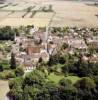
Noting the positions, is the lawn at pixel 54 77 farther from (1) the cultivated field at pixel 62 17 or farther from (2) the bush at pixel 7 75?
(1) the cultivated field at pixel 62 17

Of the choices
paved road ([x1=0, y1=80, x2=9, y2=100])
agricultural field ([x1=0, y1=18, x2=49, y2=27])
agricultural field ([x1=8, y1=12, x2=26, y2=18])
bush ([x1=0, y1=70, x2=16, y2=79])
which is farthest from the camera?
agricultural field ([x1=8, y1=12, x2=26, y2=18])

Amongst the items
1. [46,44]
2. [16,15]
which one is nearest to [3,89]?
[46,44]

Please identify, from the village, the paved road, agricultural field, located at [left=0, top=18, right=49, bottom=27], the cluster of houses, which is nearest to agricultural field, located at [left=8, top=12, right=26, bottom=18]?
agricultural field, located at [left=0, top=18, right=49, bottom=27]

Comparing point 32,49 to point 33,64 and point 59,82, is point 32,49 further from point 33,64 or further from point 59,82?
point 59,82

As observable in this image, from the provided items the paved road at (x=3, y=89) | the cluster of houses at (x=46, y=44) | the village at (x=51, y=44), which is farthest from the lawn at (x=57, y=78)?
the paved road at (x=3, y=89)

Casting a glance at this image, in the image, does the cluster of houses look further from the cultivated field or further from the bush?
the cultivated field

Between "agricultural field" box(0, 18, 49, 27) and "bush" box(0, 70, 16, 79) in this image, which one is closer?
"bush" box(0, 70, 16, 79)

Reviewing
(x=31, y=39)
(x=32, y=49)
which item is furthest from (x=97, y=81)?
(x=31, y=39)

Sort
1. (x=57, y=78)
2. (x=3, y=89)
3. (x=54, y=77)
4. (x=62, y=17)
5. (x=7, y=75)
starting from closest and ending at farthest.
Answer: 1. (x=3, y=89)
2. (x=7, y=75)
3. (x=57, y=78)
4. (x=54, y=77)
5. (x=62, y=17)

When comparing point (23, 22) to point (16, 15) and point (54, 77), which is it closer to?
point (16, 15)
